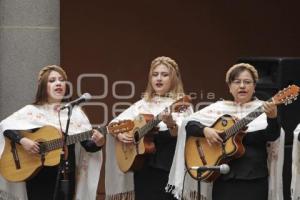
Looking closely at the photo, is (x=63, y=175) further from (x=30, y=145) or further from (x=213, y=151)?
(x=213, y=151)

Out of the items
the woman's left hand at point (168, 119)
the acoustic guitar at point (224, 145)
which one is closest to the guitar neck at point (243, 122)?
the acoustic guitar at point (224, 145)

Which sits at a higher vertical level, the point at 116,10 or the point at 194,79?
the point at 116,10

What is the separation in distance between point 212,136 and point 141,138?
0.72m

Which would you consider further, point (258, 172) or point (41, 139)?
point (41, 139)

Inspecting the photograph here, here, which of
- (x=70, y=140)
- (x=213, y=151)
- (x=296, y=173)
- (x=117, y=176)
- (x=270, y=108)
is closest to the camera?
(x=270, y=108)

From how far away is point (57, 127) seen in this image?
26.7 ft

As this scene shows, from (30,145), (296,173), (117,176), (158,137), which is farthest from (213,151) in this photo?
(30,145)

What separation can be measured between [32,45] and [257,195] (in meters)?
3.02

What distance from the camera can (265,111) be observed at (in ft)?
24.0

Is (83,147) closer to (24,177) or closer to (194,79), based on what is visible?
(24,177)

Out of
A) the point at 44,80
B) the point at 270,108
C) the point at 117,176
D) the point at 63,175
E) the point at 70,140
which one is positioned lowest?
the point at 117,176

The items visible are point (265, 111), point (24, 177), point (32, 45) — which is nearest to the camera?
point (265, 111)

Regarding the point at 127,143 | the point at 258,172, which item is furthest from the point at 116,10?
the point at 258,172

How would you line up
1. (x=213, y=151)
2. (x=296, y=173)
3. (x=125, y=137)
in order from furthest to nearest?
(x=125, y=137) < (x=296, y=173) < (x=213, y=151)
